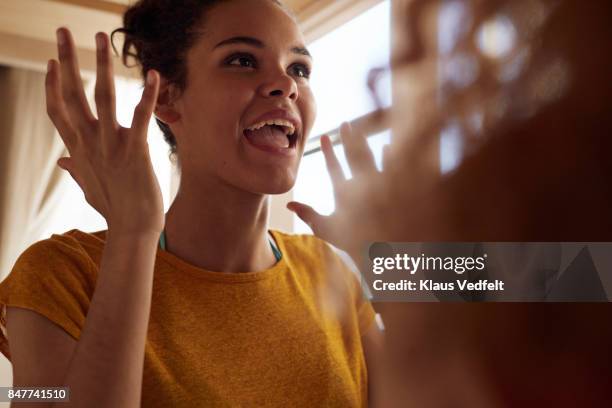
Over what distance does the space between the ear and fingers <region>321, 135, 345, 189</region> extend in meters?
0.42

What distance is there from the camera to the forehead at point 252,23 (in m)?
0.54

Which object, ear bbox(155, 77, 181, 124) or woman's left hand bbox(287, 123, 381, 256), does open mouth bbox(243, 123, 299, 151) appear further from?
woman's left hand bbox(287, 123, 381, 256)

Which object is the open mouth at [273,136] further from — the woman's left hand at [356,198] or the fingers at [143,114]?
the woman's left hand at [356,198]

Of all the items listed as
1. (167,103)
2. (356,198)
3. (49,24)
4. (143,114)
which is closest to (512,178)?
(356,198)

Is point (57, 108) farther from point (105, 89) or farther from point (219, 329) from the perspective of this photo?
point (219, 329)

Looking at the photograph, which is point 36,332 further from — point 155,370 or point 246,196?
point 246,196

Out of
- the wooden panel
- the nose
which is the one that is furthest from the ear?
the wooden panel

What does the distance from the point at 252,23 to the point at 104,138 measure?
28cm

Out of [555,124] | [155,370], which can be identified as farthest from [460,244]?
[155,370]

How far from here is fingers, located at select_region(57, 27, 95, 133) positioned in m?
0.30

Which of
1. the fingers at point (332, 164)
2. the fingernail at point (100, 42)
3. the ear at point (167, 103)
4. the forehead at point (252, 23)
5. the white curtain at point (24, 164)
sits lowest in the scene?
the fingers at point (332, 164)

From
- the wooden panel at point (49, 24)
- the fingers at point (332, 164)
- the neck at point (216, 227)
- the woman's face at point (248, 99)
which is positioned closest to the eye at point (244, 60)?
the woman's face at point (248, 99)

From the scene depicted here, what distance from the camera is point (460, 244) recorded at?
10 cm

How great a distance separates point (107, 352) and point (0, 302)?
0.45ft
